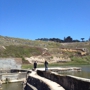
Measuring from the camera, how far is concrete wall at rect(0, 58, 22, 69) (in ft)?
133

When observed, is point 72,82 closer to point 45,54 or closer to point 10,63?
point 10,63

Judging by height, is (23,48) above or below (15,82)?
above

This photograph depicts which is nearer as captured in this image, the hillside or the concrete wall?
the concrete wall

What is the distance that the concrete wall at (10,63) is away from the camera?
40.5 meters

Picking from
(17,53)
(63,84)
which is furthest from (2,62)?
(17,53)

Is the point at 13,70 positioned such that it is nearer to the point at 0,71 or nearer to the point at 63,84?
the point at 0,71

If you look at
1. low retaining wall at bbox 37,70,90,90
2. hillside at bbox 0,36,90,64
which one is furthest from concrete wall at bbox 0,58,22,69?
hillside at bbox 0,36,90,64

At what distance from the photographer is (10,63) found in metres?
41.3

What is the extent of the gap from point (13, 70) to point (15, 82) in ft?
19.0

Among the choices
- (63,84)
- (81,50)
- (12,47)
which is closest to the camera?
(63,84)

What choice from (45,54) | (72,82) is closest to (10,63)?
(72,82)

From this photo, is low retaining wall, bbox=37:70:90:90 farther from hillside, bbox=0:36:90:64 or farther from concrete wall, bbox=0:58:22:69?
hillside, bbox=0:36:90:64

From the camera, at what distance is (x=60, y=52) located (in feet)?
314

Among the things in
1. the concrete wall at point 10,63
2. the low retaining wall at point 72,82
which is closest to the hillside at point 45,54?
the concrete wall at point 10,63
